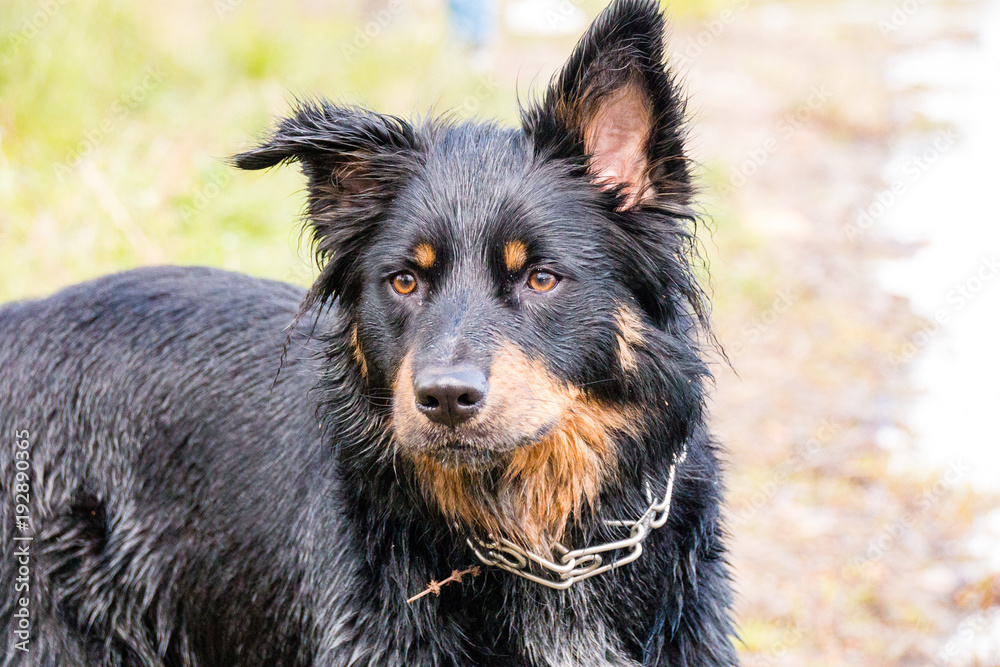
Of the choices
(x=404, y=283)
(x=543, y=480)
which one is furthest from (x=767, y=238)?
(x=404, y=283)

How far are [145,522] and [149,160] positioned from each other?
482cm

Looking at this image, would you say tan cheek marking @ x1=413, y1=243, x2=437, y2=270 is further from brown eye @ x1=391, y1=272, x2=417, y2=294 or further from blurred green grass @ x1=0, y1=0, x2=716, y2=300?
blurred green grass @ x1=0, y1=0, x2=716, y2=300

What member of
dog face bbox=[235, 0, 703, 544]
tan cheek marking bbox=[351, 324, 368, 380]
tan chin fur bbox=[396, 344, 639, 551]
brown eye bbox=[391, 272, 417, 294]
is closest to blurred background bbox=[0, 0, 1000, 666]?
dog face bbox=[235, 0, 703, 544]

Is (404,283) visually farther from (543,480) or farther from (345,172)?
(543,480)

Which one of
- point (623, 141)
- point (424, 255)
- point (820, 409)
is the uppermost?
point (623, 141)

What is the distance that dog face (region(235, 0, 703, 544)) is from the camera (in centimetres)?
313

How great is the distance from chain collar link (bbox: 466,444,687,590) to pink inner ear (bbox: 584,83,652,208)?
974 mm

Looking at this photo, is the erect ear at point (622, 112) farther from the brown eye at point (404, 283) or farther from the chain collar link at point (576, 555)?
the chain collar link at point (576, 555)

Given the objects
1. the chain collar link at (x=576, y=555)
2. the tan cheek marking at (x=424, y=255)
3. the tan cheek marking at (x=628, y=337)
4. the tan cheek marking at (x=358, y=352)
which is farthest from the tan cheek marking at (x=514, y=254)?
the chain collar link at (x=576, y=555)

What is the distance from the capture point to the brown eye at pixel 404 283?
10.8ft

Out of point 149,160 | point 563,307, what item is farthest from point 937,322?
point 149,160

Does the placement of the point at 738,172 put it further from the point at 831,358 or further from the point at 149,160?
the point at 149,160

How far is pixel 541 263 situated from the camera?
10.6 ft

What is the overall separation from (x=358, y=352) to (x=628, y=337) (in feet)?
3.13
